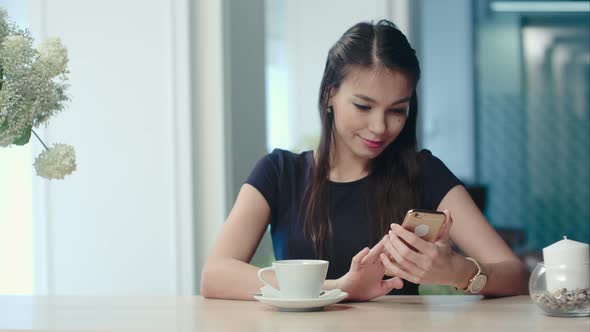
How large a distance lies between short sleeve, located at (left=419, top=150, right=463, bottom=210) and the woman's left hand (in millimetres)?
471

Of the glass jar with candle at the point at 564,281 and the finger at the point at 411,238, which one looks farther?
the finger at the point at 411,238

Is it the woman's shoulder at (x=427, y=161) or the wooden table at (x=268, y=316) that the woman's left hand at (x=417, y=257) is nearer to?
the wooden table at (x=268, y=316)

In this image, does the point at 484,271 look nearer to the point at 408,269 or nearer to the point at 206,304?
the point at 408,269

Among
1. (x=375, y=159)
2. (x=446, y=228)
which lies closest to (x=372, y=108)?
(x=375, y=159)

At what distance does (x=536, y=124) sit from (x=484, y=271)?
5.27 meters

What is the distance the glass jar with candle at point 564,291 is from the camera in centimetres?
141

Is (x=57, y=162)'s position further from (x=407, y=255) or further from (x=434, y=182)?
(x=434, y=182)

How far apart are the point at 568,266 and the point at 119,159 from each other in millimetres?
1700

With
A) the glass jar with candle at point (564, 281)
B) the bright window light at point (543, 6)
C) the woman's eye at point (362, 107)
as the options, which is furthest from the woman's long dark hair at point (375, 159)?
the bright window light at point (543, 6)

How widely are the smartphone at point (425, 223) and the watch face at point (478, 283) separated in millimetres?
152

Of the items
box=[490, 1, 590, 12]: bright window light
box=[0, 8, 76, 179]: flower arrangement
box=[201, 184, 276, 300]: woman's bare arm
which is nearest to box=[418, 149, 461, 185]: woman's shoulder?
box=[201, 184, 276, 300]: woman's bare arm

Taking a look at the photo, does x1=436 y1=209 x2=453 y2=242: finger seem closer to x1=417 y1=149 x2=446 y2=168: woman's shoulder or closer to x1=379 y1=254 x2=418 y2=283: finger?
x1=379 y1=254 x2=418 y2=283: finger

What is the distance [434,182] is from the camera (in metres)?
2.23

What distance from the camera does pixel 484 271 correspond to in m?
1.79
